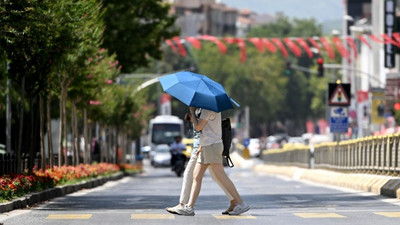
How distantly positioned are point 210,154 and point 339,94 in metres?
19.3

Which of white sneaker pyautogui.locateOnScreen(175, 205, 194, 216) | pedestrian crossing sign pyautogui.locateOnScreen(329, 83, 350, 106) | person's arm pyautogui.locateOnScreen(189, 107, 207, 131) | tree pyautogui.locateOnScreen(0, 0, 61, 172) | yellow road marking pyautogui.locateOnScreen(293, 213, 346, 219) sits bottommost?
yellow road marking pyautogui.locateOnScreen(293, 213, 346, 219)

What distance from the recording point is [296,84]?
167875 millimetres

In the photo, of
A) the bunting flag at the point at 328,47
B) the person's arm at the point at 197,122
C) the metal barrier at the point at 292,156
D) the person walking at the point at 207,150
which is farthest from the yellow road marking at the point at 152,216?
the bunting flag at the point at 328,47

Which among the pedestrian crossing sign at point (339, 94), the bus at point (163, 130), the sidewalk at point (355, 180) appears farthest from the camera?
the bus at point (163, 130)

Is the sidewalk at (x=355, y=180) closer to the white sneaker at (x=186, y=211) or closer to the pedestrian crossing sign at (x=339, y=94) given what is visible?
the pedestrian crossing sign at (x=339, y=94)

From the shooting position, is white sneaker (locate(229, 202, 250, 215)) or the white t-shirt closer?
the white t-shirt

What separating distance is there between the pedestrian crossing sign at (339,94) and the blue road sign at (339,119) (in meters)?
0.36

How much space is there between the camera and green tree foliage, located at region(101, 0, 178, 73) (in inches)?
1766

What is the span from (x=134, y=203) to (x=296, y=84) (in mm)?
145028

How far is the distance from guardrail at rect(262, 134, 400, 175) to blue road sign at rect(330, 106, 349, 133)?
492mm

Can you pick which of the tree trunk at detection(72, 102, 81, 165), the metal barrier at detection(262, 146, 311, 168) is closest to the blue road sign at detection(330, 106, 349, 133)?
the tree trunk at detection(72, 102, 81, 165)

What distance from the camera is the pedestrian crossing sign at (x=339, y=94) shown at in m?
37.1

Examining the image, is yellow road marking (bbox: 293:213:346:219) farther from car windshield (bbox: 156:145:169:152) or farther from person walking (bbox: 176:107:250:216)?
car windshield (bbox: 156:145:169:152)

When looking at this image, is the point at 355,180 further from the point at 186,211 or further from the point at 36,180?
the point at 186,211
